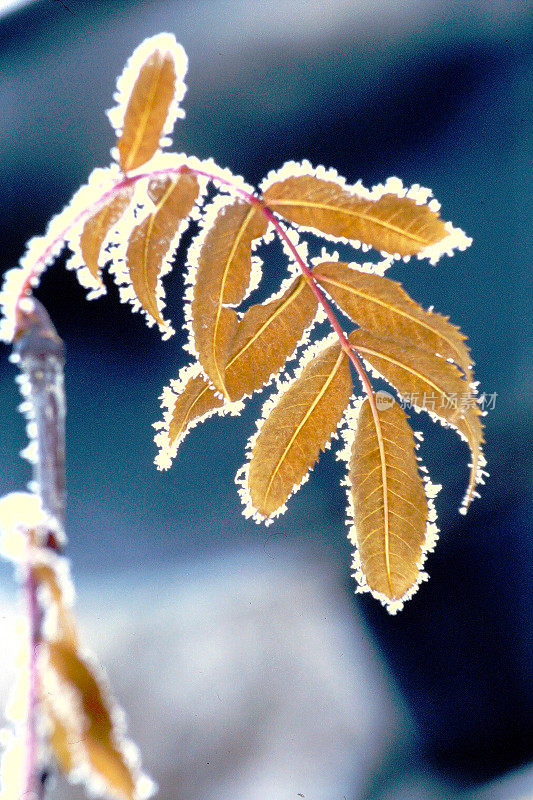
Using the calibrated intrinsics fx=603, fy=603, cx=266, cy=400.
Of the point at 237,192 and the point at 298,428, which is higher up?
the point at 237,192

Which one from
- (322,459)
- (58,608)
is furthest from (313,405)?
(322,459)

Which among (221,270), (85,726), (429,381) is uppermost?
(221,270)

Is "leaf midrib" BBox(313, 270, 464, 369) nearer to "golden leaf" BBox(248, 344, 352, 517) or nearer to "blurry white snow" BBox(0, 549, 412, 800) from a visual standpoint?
"golden leaf" BBox(248, 344, 352, 517)

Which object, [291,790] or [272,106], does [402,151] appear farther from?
[291,790]

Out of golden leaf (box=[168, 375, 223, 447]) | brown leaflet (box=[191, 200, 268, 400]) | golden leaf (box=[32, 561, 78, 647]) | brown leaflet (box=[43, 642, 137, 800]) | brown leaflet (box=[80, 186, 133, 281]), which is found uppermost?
brown leaflet (box=[80, 186, 133, 281])

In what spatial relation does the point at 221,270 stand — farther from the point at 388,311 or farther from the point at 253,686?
the point at 253,686

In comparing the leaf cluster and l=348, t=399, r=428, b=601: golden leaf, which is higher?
the leaf cluster

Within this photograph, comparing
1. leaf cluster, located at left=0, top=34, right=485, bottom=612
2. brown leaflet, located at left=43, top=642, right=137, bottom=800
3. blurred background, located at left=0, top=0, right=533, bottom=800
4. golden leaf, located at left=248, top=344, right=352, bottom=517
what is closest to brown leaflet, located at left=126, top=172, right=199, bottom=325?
leaf cluster, located at left=0, top=34, right=485, bottom=612
